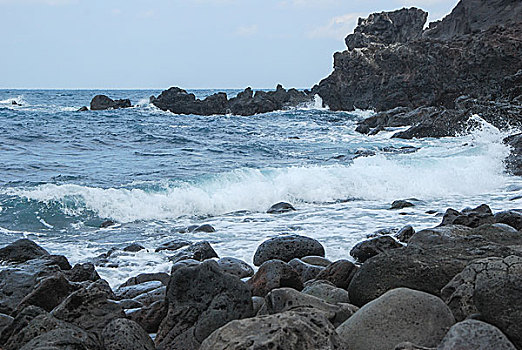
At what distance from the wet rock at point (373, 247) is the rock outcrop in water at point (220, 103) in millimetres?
36153

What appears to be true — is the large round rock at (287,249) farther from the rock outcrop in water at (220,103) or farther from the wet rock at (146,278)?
the rock outcrop in water at (220,103)

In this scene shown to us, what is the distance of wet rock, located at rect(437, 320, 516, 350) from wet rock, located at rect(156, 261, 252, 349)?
146 cm

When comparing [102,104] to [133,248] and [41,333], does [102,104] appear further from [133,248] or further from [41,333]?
[41,333]

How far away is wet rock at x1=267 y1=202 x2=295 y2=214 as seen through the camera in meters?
9.58

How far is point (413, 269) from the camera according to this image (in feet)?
12.1

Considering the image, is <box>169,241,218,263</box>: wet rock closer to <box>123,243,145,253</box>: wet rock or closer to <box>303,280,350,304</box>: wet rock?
<box>123,243,145,253</box>: wet rock

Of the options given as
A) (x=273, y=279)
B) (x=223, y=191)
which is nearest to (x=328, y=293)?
(x=273, y=279)

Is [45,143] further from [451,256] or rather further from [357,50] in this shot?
[357,50]

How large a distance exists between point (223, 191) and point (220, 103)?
33.8 m

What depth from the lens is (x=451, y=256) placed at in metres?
3.88

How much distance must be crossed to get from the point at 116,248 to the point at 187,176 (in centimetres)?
523

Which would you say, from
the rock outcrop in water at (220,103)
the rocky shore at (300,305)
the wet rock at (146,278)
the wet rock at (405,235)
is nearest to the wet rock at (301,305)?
the rocky shore at (300,305)

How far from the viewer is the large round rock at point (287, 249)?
244 inches

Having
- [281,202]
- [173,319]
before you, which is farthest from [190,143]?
[173,319]
